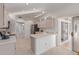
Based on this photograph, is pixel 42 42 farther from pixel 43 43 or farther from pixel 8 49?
pixel 8 49

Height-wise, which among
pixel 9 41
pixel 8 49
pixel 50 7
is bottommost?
pixel 8 49

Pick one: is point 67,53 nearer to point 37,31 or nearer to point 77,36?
point 77,36

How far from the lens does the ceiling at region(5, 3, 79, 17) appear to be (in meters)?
1.38

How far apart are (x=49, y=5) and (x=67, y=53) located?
24.5 inches

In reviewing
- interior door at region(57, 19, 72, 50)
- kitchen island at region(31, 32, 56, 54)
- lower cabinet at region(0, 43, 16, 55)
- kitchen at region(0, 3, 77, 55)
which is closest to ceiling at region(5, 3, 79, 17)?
kitchen at region(0, 3, 77, 55)

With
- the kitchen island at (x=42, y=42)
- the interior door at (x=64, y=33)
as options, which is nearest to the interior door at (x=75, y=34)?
the interior door at (x=64, y=33)

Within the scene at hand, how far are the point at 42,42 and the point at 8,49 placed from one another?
0.44 meters

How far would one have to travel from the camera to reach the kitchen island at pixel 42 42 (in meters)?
1.45

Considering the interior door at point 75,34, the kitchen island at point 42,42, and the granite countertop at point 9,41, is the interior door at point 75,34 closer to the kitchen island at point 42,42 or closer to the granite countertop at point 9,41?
the kitchen island at point 42,42

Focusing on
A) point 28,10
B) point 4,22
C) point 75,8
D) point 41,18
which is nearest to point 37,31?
point 41,18

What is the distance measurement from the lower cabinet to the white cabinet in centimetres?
25

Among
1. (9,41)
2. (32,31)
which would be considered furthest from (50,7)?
(9,41)

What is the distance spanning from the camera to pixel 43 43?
1.47 metres

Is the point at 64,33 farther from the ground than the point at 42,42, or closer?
farther from the ground
